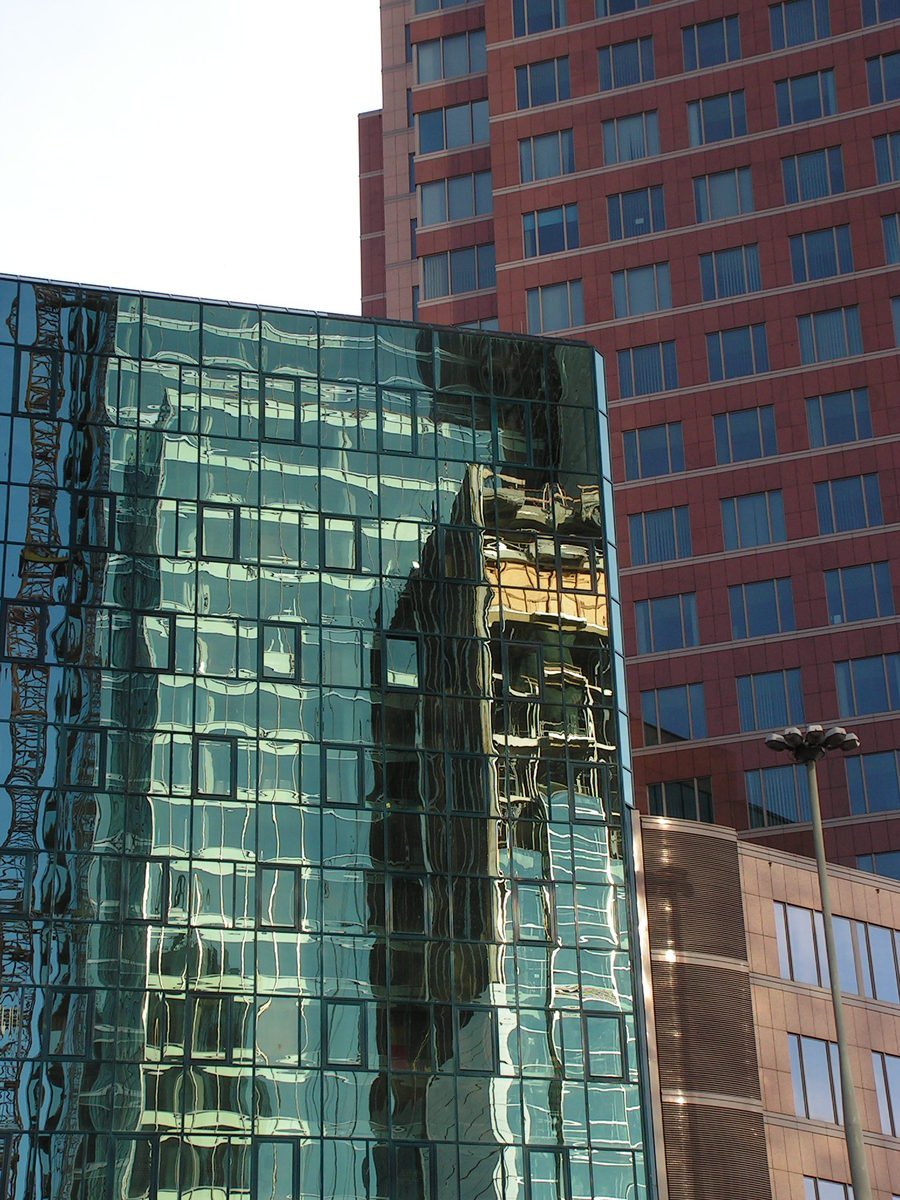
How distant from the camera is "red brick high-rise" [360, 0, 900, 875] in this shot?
90.2 m

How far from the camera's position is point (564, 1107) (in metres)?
56.3

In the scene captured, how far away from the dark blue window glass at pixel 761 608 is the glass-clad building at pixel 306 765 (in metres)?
28.5

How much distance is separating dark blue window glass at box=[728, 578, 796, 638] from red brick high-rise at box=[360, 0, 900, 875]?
0.12m

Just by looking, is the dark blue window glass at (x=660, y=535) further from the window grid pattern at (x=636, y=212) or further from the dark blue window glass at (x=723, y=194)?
the dark blue window glass at (x=723, y=194)

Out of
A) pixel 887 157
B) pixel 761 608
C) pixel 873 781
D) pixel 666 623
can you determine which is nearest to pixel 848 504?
pixel 761 608

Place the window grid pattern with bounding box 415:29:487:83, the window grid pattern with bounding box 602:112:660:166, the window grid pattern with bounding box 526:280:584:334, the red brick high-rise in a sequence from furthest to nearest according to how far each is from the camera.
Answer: the window grid pattern with bounding box 415:29:487:83, the window grid pattern with bounding box 602:112:660:166, the window grid pattern with bounding box 526:280:584:334, the red brick high-rise

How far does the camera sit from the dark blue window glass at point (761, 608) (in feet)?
302

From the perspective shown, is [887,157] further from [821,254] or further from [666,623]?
[666,623]

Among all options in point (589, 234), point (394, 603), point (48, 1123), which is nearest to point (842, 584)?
point (589, 234)

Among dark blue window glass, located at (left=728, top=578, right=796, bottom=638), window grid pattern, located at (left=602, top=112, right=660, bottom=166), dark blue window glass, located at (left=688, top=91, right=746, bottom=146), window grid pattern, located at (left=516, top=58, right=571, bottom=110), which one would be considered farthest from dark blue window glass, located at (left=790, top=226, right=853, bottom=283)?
dark blue window glass, located at (left=728, top=578, right=796, bottom=638)

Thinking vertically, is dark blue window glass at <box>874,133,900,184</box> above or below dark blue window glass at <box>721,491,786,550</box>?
above

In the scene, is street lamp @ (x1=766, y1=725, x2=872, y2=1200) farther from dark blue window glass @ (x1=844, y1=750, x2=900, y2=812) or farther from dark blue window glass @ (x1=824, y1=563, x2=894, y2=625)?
dark blue window glass @ (x1=824, y1=563, x2=894, y2=625)

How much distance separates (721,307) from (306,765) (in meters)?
46.9

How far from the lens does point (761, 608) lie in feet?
303
